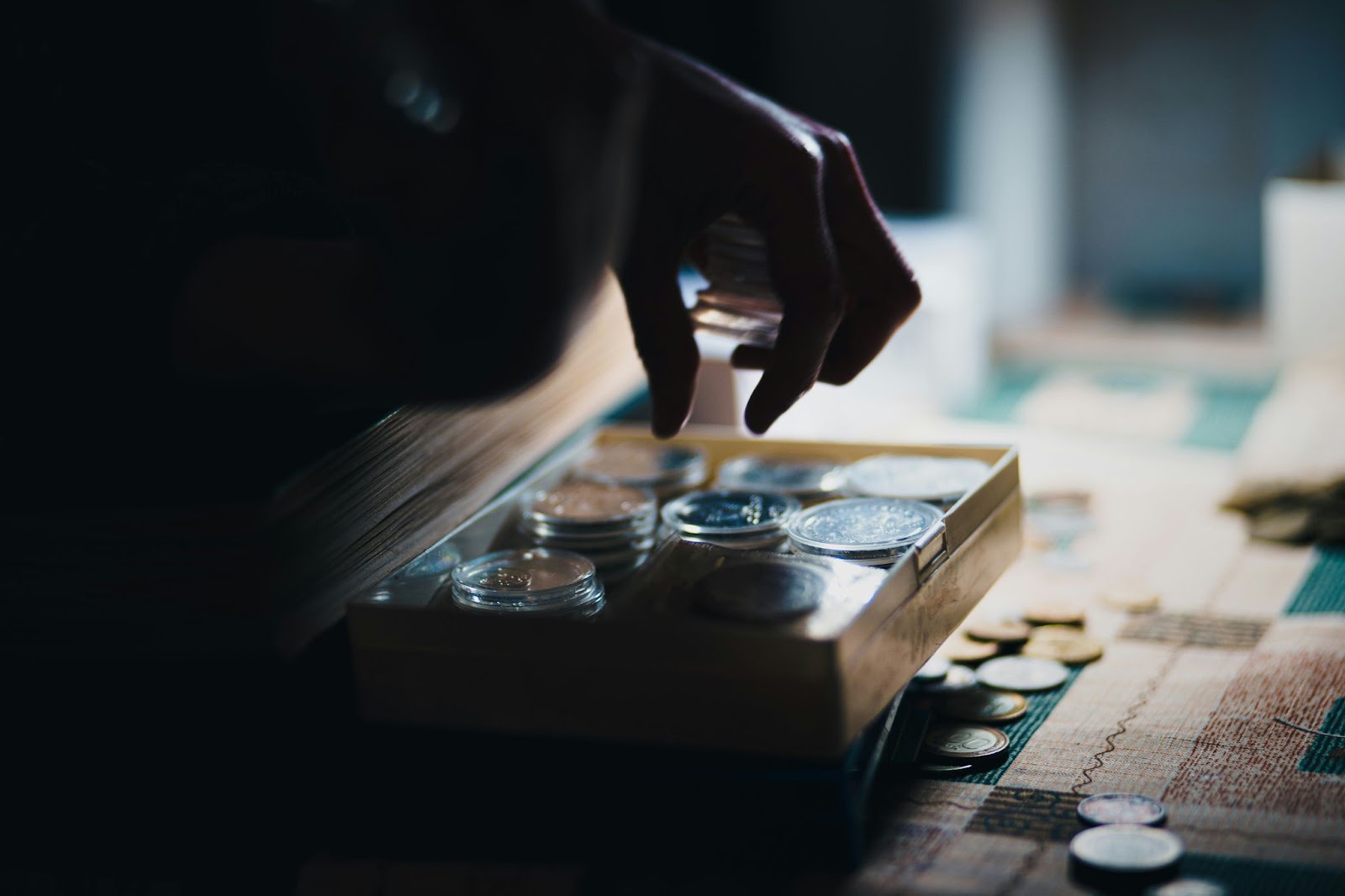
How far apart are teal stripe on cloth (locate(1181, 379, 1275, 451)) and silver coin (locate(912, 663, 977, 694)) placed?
41.3 inches

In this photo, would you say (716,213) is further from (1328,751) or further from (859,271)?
(1328,751)

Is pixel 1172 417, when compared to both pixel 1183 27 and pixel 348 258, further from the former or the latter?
pixel 348 258

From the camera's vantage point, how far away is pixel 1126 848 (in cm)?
71

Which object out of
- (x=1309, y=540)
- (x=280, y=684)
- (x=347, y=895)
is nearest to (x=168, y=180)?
(x=280, y=684)

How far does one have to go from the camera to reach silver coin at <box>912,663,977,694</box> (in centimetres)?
94

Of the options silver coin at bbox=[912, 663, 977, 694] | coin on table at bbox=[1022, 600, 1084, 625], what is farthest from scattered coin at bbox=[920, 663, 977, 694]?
coin on table at bbox=[1022, 600, 1084, 625]

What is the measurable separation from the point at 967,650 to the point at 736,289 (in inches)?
11.9

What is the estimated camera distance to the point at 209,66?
1026 millimetres

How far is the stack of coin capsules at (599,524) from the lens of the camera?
3.10 ft

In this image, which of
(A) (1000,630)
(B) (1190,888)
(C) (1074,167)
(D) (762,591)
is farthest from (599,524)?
(C) (1074,167)

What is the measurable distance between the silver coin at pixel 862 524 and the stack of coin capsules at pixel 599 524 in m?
0.10

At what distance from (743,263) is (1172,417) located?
1.41m

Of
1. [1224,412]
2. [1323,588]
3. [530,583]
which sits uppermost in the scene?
[530,583]

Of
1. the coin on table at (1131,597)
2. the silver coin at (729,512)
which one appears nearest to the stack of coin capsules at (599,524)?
the silver coin at (729,512)
